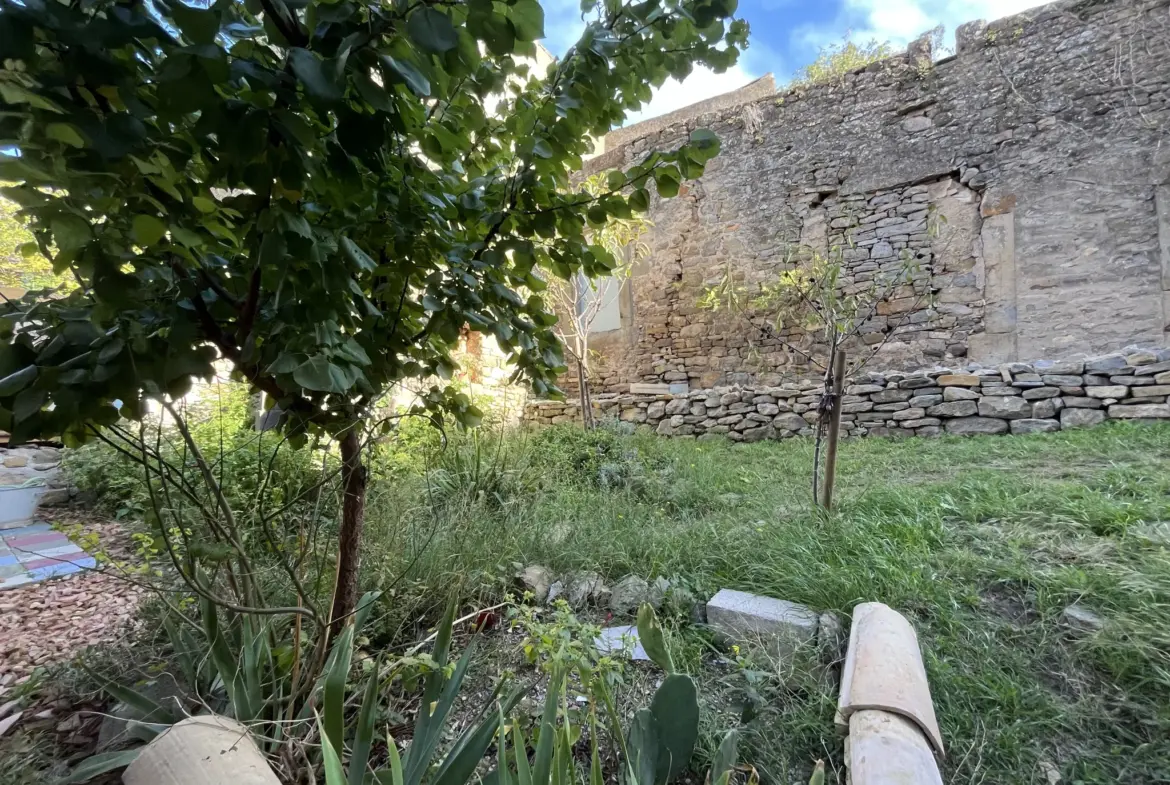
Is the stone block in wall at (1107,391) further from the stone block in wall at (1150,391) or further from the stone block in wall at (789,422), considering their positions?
the stone block in wall at (789,422)

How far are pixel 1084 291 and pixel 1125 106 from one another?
198 cm

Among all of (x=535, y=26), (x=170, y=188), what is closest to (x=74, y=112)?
(x=170, y=188)

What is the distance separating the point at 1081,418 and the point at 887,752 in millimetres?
5203

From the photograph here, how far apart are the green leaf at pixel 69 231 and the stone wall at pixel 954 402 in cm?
419

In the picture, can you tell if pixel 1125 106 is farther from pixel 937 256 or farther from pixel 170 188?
pixel 170 188

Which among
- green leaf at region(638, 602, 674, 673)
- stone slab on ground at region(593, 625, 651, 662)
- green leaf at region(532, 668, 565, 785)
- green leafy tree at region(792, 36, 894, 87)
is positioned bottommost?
stone slab on ground at region(593, 625, 651, 662)

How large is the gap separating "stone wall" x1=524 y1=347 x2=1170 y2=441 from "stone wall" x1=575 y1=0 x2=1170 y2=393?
0.76 metres

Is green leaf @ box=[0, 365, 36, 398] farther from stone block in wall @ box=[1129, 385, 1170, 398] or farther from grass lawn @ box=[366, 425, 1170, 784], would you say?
stone block in wall @ box=[1129, 385, 1170, 398]

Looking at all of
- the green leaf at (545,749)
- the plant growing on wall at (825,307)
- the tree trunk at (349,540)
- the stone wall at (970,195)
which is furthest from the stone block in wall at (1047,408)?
the tree trunk at (349,540)

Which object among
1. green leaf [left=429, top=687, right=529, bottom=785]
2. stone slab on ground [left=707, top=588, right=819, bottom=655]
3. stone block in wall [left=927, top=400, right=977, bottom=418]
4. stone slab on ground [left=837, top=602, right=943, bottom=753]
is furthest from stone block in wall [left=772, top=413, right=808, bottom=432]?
green leaf [left=429, top=687, right=529, bottom=785]

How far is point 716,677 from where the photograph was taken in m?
1.57

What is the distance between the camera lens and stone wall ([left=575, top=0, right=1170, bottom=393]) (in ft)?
17.2

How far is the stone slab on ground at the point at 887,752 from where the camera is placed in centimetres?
98

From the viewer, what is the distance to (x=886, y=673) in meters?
1.27
